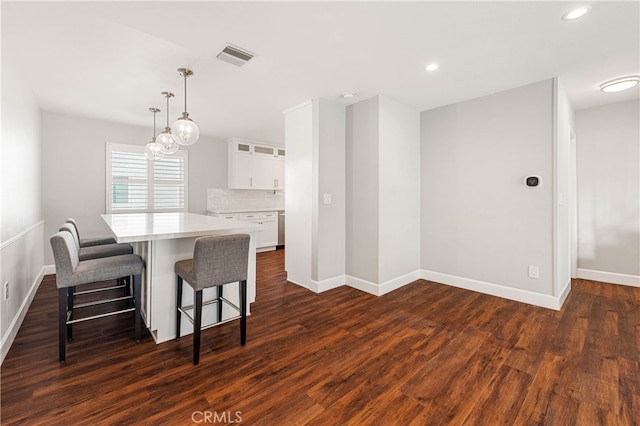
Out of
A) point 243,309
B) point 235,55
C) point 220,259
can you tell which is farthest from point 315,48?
point 243,309

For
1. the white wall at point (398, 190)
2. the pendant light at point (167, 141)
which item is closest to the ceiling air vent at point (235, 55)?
the pendant light at point (167, 141)

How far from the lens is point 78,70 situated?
278 cm

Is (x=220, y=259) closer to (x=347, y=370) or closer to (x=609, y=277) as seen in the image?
(x=347, y=370)

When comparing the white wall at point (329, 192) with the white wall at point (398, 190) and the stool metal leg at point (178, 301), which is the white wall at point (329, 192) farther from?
the stool metal leg at point (178, 301)

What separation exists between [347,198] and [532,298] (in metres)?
2.35

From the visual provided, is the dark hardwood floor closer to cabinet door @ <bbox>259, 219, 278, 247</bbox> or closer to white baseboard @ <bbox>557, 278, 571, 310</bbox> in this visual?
white baseboard @ <bbox>557, 278, 571, 310</bbox>

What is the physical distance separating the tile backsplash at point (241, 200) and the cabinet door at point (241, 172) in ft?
0.95

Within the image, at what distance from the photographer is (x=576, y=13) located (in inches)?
74.0

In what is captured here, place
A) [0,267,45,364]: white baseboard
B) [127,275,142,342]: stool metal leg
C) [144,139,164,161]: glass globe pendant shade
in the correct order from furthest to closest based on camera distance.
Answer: [144,139,164,161]: glass globe pendant shade → [127,275,142,342]: stool metal leg → [0,267,45,364]: white baseboard

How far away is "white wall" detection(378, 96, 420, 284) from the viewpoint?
3.46 m

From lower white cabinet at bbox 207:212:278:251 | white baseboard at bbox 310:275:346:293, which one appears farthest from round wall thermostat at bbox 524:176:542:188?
lower white cabinet at bbox 207:212:278:251

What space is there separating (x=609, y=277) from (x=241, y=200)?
624 cm

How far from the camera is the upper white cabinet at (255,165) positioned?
19.3 ft

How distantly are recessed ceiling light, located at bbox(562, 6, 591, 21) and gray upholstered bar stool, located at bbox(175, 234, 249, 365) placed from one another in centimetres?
268
